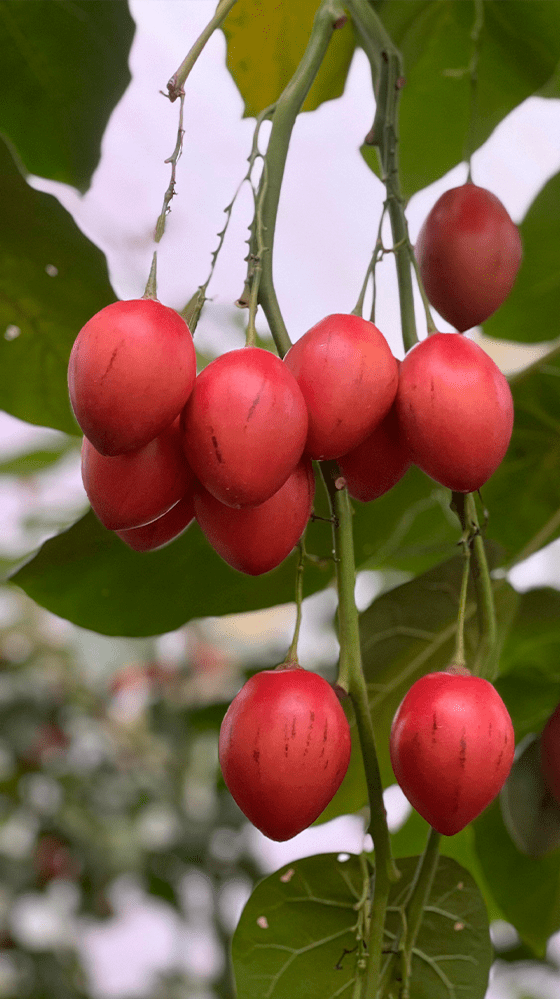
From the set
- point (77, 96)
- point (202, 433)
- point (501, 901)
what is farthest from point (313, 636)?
point (202, 433)

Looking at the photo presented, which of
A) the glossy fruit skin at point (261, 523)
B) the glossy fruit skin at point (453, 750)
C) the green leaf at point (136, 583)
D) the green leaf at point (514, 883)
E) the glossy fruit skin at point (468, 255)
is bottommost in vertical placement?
the green leaf at point (514, 883)

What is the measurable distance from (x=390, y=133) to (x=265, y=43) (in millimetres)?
172

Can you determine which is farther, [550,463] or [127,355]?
[550,463]

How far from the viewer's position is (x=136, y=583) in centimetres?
56

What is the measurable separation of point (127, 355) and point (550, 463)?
17.6 inches

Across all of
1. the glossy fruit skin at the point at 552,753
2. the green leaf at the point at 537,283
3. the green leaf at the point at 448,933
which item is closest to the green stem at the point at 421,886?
the green leaf at the point at 448,933

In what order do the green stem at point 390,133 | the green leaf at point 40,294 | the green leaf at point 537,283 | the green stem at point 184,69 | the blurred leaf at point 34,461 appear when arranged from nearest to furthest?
the green stem at point 184,69 < the green stem at point 390,133 < the green leaf at point 40,294 < the green leaf at point 537,283 < the blurred leaf at point 34,461

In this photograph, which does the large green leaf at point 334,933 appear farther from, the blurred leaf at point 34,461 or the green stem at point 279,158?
the blurred leaf at point 34,461

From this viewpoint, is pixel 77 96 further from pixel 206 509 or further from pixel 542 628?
pixel 542 628

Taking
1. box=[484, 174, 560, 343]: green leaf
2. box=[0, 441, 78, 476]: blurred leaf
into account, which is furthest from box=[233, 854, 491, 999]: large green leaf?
box=[0, 441, 78, 476]: blurred leaf

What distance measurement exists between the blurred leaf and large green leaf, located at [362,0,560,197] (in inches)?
16.1

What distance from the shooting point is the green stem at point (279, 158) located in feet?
1.06

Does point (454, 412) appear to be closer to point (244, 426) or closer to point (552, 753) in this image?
point (244, 426)

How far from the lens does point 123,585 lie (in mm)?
564
